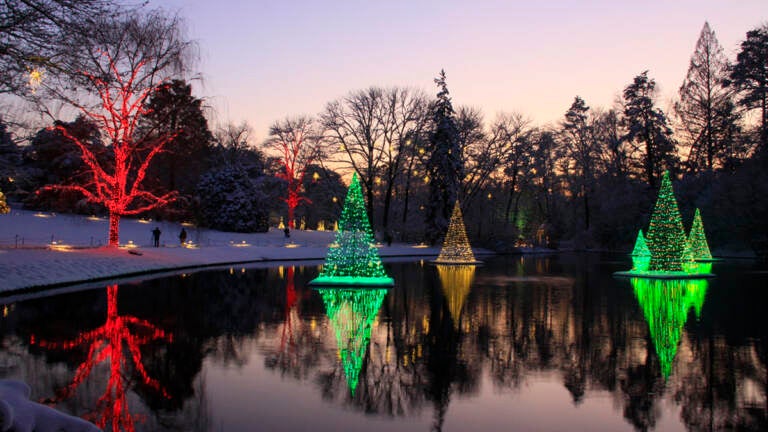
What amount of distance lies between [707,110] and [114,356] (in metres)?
58.3

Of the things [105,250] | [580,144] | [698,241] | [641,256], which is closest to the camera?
[105,250]

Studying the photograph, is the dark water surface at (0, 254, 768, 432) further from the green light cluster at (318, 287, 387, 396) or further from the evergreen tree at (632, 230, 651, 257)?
the evergreen tree at (632, 230, 651, 257)

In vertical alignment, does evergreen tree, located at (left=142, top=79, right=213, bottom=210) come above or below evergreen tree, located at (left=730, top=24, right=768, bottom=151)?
below

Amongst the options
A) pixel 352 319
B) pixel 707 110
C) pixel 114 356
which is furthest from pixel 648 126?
pixel 114 356

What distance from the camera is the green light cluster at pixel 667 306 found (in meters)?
10.4

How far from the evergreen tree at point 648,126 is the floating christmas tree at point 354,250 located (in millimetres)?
43634

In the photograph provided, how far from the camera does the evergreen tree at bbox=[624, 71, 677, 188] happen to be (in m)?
57.1

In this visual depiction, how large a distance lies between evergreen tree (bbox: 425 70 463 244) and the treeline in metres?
0.11

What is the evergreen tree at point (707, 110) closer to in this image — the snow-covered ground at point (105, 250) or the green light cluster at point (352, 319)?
the snow-covered ground at point (105, 250)

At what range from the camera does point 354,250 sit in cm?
2242

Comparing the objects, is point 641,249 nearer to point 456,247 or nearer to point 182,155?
point 456,247

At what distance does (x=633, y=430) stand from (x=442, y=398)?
2127 millimetres

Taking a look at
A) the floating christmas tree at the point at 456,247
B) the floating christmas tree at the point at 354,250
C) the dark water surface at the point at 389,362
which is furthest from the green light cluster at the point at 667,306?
the floating christmas tree at the point at 456,247

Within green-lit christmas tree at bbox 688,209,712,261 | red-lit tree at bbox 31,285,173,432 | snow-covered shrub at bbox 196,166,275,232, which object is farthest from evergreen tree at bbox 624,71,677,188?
red-lit tree at bbox 31,285,173,432
